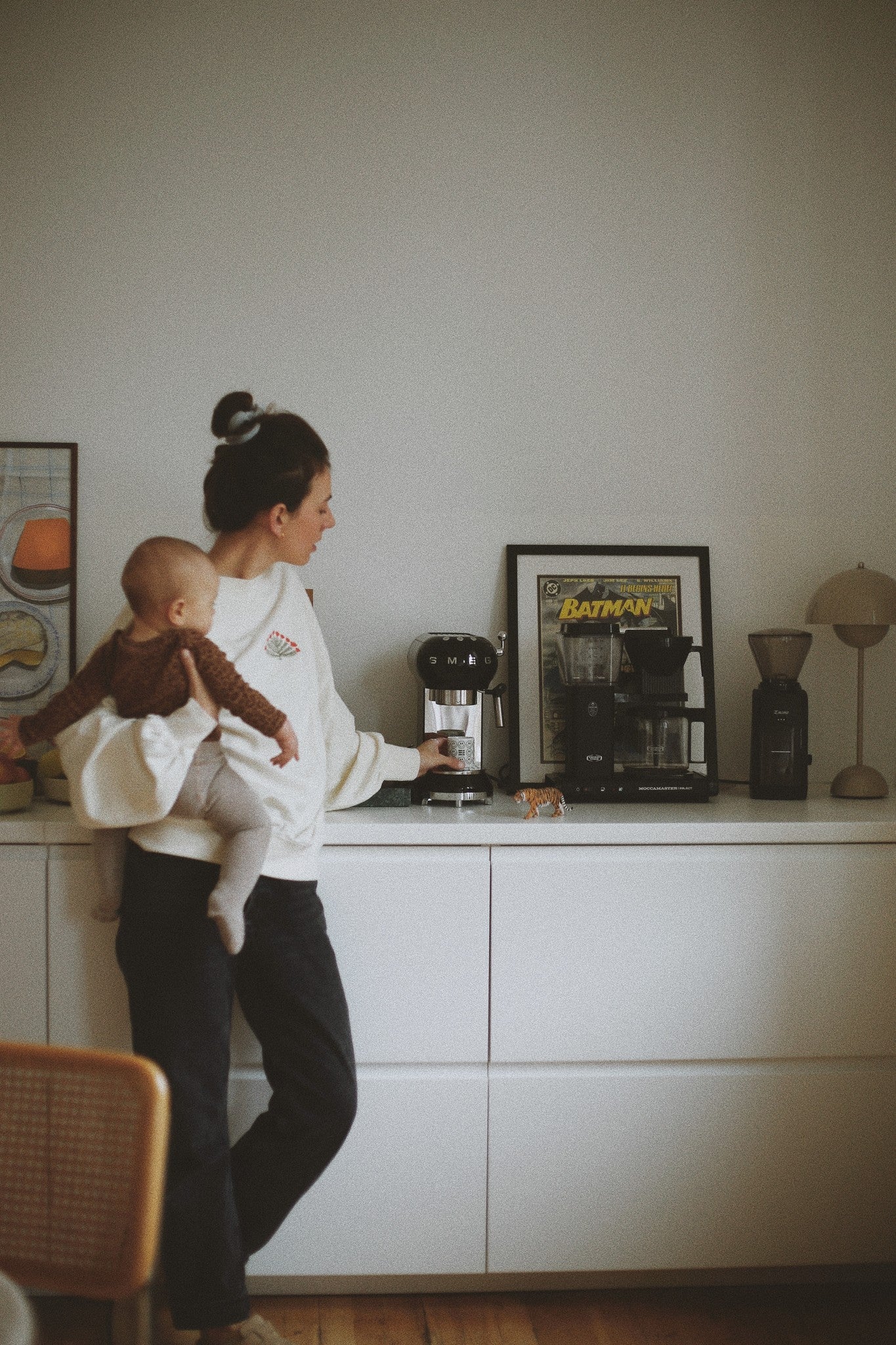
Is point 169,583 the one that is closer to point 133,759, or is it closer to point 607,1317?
point 133,759

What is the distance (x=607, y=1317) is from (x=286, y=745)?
4.10ft

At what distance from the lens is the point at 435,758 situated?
2.05m

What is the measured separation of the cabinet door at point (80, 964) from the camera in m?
1.83

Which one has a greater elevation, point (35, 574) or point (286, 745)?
point (35, 574)

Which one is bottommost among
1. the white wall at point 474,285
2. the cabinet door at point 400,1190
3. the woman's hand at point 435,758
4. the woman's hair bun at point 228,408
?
the cabinet door at point 400,1190

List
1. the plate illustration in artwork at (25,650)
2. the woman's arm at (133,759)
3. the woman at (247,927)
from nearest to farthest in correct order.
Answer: the woman's arm at (133,759) < the woman at (247,927) < the plate illustration in artwork at (25,650)

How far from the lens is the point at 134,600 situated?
157 centimetres

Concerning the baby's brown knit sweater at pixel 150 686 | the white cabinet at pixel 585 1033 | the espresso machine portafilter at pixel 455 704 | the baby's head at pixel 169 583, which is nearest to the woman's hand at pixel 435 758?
the espresso machine portafilter at pixel 455 704

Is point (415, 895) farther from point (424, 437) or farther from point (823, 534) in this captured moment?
point (823, 534)

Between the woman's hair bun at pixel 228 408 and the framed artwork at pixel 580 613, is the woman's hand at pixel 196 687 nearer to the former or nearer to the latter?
the woman's hair bun at pixel 228 408

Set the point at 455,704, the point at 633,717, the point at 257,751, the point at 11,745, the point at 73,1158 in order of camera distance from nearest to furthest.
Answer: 1. the point at 73,1158
2. the point at 257,751
3. the point at 11,745
4. the point at 455,704
5. the point at 633,717

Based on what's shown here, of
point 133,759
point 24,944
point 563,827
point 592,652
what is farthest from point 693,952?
point 24,944

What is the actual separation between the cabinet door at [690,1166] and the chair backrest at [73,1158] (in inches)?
40.4

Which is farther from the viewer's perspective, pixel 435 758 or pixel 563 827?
pixel 435 758
